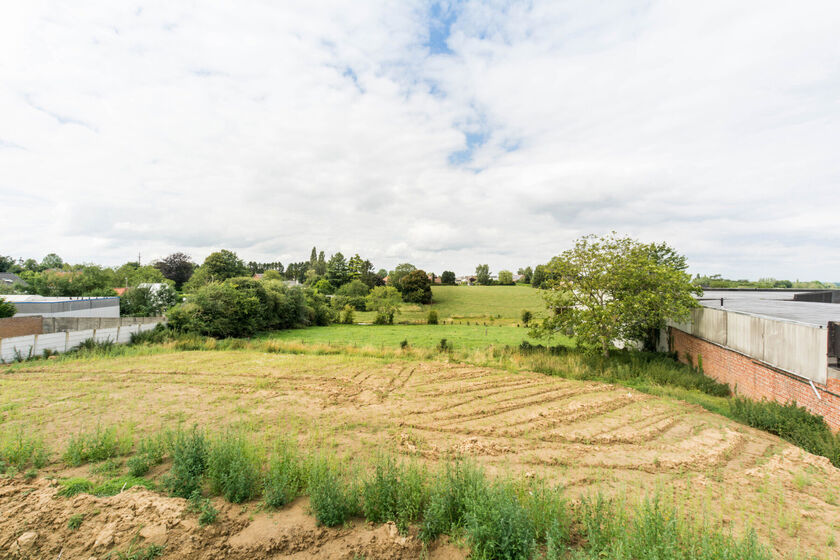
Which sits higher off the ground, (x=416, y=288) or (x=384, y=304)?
(x=416, y=288)

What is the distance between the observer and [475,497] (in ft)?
13.6

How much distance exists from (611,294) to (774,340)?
5.84 m

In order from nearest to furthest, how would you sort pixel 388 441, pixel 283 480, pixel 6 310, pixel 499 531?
pixel 499 531
pixel 283 480
pixel 388 441
pixel 6 310

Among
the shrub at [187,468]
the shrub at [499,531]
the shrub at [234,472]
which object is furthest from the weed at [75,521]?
the shrub at [499,531]

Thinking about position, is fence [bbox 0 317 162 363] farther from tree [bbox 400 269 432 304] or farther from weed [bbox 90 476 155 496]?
tree [bbox 400 269 432 304]

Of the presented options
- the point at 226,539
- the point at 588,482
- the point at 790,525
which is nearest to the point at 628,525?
the point at 588,482

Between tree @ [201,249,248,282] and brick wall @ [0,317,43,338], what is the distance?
3017 centimetres

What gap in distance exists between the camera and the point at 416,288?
54.8 m

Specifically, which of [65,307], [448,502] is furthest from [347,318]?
[448,502]

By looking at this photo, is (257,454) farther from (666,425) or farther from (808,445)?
(808,445)

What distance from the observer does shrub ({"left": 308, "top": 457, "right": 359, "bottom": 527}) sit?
4141mm

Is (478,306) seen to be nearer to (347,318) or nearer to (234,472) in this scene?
(347,318)

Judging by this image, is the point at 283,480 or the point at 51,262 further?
the point at 51,262

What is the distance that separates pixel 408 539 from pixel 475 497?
35.1 inches
